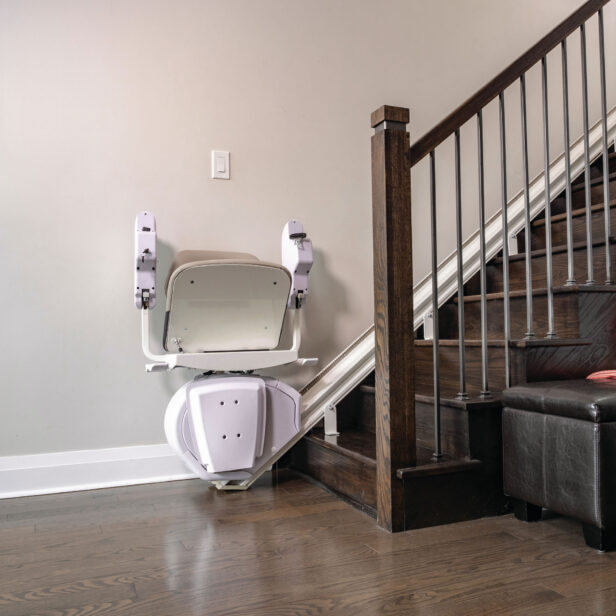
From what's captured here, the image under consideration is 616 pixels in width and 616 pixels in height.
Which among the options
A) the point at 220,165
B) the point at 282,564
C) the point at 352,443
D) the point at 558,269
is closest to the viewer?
the point at 282,564

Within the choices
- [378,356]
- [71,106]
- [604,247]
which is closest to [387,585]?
[378,356]

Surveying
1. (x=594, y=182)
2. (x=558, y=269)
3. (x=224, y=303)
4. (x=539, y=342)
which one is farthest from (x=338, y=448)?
(x=594, y=182)

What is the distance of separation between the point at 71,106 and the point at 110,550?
162cm

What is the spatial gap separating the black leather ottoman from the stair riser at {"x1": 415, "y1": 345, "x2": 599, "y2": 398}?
0.58ft

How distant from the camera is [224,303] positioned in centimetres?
206

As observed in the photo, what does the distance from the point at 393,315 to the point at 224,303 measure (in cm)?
65

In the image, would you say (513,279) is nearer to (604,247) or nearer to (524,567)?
(604,247)

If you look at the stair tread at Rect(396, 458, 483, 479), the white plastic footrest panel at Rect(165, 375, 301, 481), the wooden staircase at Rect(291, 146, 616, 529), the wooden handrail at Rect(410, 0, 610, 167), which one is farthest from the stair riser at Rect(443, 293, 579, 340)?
the white plastic footrest panel at Rect(165, 375, 301, 481)

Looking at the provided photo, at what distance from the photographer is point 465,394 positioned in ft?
5.97

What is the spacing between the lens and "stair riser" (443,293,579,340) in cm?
197

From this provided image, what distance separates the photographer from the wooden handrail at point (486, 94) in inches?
69.9

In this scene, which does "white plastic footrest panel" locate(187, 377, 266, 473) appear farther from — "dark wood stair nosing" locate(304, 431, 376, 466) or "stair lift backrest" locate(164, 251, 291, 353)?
"dark wood stair nosing" locate(304, 431, 376, 466)

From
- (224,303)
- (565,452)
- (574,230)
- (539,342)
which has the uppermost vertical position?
(574,230)

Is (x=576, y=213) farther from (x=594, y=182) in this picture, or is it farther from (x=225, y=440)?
(x=225, y=440)
